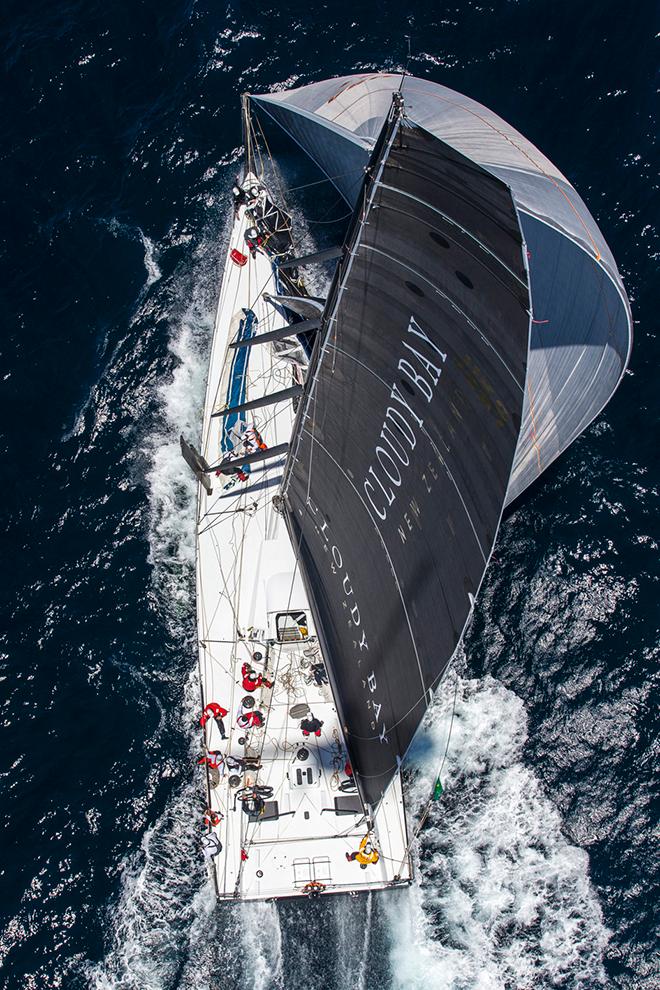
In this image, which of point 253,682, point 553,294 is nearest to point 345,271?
point 553,294

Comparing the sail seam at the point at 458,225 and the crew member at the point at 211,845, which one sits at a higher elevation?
the sail seam at the point at 458,225

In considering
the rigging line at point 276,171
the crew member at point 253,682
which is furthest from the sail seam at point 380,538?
the rigging line at point 276,171

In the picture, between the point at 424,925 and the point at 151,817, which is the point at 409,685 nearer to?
the point at 424,925

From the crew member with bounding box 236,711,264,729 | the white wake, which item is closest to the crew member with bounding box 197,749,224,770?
the crew member with bounding box 236,711,264,729

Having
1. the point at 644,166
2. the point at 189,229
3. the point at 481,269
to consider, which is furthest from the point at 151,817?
the point at 644,166

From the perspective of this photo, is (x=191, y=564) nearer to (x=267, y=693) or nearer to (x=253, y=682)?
(x=253, y=682)

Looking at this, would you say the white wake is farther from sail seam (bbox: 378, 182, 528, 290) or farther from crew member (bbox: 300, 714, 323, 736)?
sail seam (bbox: 378, 182, 528, 290)

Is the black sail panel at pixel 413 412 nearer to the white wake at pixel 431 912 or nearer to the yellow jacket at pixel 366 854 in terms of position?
the yellow jacket at pixel 366 854
